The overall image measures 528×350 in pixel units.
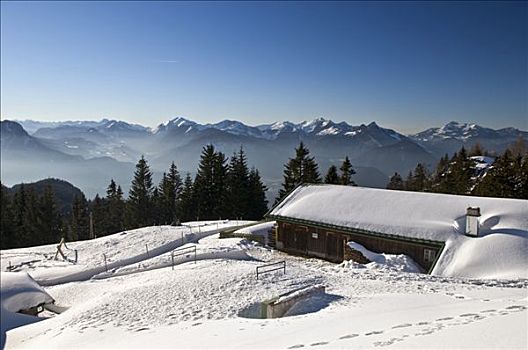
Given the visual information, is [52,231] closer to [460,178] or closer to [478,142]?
[460,178]

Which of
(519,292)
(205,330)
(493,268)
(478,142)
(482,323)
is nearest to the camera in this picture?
(482,323)

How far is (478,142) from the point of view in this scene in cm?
9869

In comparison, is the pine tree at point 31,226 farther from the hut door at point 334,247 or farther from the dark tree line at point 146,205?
the hut door at point 334,247

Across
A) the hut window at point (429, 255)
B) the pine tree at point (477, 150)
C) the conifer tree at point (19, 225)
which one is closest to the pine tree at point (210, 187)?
the conifer tree at point (19, 225)

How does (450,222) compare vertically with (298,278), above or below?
above

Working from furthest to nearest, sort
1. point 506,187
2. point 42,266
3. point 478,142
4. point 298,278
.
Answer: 1. point 478,142
2. point 506,187
3. point 42,266
4. point 298,278

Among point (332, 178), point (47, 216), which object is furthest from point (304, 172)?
point (47, 216)

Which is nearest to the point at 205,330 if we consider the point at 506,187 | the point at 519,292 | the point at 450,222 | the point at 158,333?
the point at 158,333

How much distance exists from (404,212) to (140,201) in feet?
125

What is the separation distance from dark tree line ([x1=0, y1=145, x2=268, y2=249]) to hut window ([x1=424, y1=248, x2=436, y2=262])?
29.6 metres

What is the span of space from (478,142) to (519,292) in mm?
95702

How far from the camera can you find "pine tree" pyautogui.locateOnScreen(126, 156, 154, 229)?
5147 centimetres

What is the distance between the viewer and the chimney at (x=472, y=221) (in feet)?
67.6

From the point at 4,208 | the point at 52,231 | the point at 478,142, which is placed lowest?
the point at 52,231
